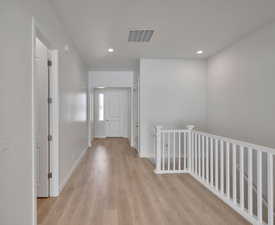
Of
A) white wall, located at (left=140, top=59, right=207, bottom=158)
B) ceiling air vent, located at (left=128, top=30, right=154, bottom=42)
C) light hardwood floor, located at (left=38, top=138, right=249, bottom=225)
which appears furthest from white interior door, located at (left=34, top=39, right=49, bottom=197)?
white wall, located at (left=140, top=59, right=207, bottom=158)

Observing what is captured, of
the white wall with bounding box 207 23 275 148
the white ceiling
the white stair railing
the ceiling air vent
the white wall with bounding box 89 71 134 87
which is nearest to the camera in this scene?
the white stair railing

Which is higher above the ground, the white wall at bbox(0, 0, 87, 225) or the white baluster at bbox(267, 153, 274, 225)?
the white wall at bbox(0, 0, 87, 225)

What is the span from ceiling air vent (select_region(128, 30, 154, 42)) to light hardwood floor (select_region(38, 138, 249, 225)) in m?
2.80

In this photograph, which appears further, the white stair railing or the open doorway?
the open doorway

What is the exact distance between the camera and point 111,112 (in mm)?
9695

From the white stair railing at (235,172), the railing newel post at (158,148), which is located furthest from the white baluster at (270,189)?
the railing newel post at (158,148)

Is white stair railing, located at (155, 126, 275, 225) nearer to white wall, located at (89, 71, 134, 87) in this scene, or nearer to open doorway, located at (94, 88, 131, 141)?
white wall, located at (89, 71, 134, 87)

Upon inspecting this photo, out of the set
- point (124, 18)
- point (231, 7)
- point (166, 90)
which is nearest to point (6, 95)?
point (124, 18)

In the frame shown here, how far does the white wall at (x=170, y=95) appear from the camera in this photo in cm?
565

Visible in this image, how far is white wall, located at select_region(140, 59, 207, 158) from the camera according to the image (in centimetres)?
565

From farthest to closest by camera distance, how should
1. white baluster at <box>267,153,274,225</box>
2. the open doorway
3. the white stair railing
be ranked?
the open doorway, the white stair railing, white baluster at <box>267,153,274,225</box>

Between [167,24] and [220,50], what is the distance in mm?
2167

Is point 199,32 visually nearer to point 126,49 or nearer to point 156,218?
point 126,49

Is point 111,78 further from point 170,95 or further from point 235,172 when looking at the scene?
point 235,172
